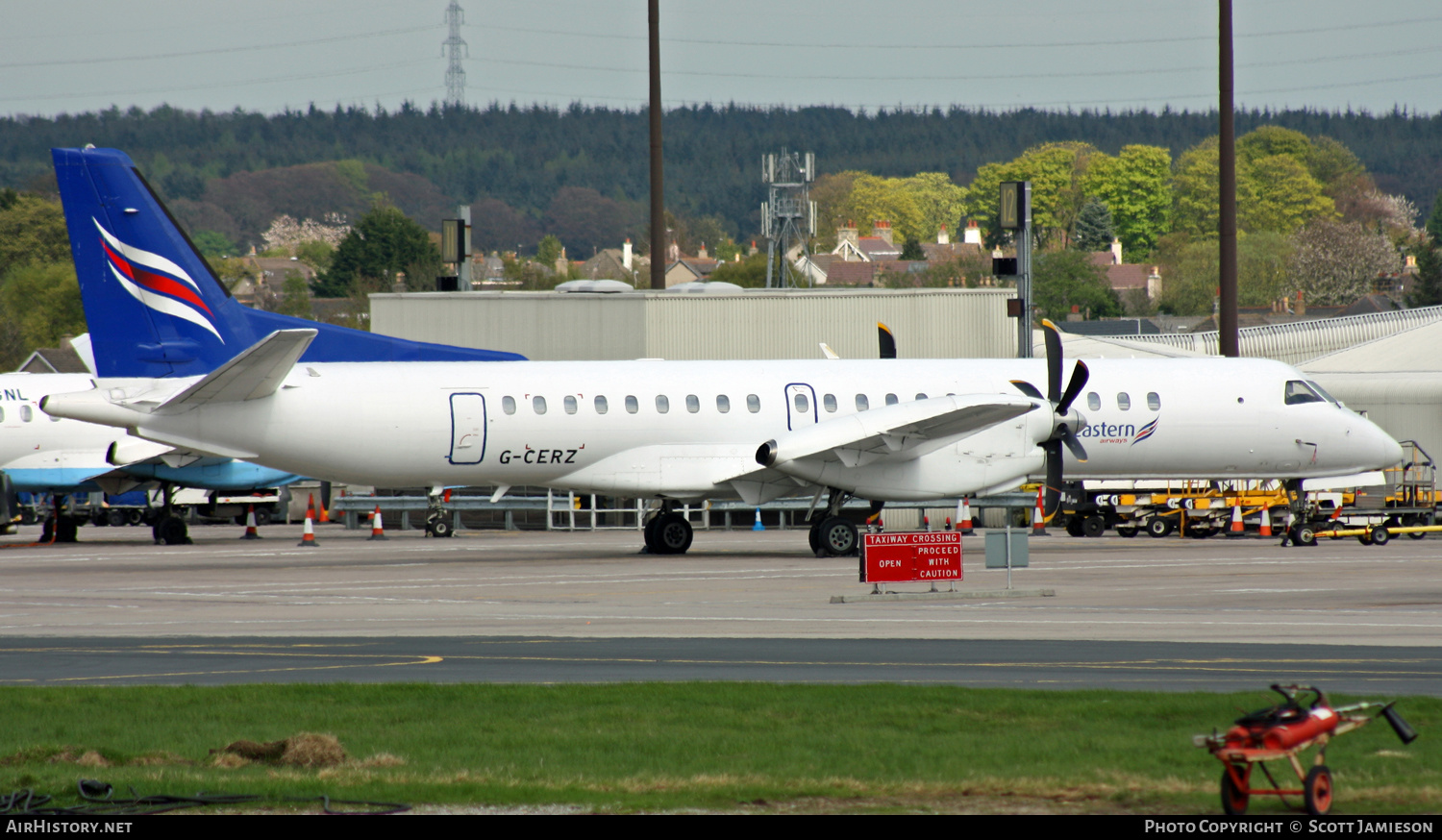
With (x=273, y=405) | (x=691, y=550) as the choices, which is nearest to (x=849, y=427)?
(x=691, y=550)

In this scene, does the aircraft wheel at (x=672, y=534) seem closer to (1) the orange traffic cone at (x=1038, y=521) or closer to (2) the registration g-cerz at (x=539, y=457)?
(2) the registration g-cerz at (x=539, y=457)

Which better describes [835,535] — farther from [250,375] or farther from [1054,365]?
[250,375]

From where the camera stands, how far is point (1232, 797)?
8219 millimetres

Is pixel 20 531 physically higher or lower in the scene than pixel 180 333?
lower

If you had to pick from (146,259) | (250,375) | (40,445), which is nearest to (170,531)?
(40,445)

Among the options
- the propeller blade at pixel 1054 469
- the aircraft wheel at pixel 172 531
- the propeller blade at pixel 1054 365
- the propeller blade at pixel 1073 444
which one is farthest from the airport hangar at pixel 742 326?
the propeller blade at pixel 1073 444

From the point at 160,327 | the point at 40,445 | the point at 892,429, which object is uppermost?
the point at 160,327

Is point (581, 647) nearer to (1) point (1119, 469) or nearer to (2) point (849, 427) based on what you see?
(2) point (849, 427)

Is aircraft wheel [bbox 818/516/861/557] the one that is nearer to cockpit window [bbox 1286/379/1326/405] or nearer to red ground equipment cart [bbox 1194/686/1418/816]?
cockpit window [bbox 1286/379/1326/405]

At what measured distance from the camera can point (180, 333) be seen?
29.6 m

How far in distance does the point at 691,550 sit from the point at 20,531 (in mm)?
27790

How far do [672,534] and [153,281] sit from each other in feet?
37.2

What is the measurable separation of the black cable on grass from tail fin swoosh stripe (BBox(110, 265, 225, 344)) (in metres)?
21.4

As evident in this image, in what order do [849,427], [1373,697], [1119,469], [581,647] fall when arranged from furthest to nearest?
[1119,469], [849,427], [581,647], [1373,697]
